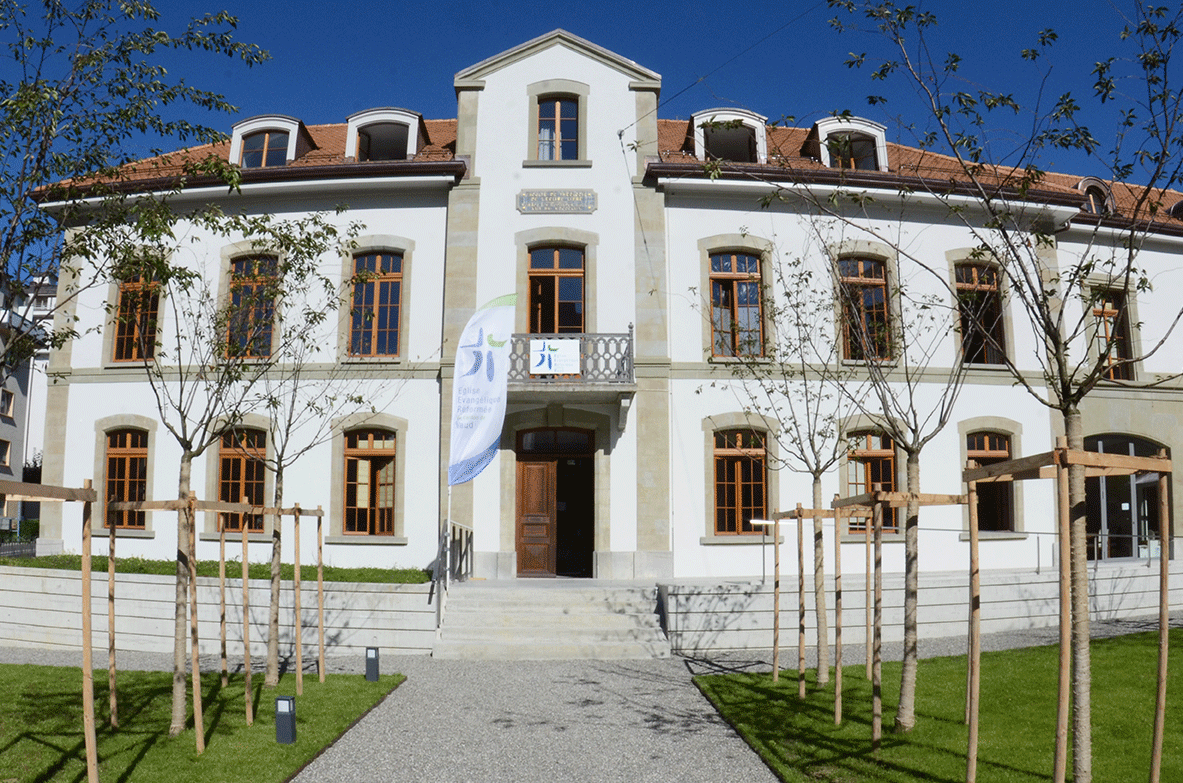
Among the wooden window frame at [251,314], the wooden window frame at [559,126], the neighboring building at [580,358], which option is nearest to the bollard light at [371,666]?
the wooden window frame at [251,314]

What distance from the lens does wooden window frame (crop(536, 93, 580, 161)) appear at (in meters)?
17.0

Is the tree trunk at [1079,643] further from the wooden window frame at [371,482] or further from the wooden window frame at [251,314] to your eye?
the wooden window frame at [371,482]

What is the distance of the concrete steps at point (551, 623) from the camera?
11.7 metres

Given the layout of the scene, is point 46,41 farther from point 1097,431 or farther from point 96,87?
point 1097,431

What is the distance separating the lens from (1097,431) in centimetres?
1708

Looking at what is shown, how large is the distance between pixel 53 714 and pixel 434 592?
500cm

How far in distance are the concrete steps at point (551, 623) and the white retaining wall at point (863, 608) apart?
45 centimetres

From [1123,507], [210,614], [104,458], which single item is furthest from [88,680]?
[1123,507]

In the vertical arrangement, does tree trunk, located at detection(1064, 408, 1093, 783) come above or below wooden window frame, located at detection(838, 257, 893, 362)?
below

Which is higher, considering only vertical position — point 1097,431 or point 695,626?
point 1097,431

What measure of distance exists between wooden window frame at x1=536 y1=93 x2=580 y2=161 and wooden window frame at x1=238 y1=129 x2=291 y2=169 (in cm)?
530

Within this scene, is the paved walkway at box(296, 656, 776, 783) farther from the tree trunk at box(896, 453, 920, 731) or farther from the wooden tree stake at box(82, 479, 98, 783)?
the wooden tree stake at box(82, 479, 98, 783)

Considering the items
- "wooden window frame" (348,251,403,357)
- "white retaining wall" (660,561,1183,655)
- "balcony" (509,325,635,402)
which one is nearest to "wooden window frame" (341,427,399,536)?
"wooden window frame" (348,251,403,357)

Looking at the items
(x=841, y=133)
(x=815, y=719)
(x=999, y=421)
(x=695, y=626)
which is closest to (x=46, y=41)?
(x=815, y=719)
